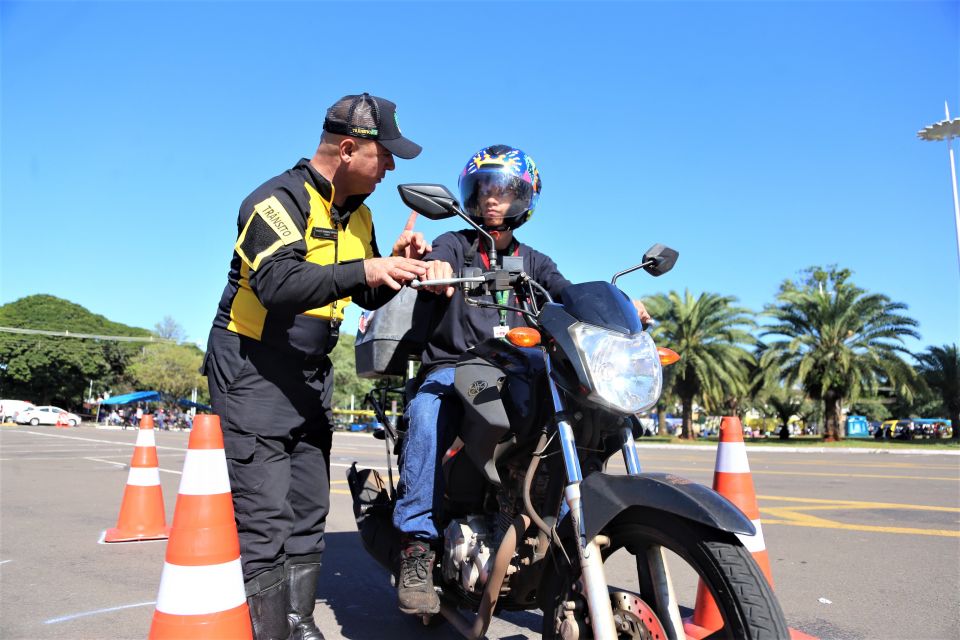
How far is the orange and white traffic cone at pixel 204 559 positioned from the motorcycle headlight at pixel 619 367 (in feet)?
4.38

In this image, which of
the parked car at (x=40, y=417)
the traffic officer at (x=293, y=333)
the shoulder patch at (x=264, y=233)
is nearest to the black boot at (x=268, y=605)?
the traffic officer at (x=293, y=333)

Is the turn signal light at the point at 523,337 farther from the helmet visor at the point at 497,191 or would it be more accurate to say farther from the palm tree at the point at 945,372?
the palm tree at the point at 945,372

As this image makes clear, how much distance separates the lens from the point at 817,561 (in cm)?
492

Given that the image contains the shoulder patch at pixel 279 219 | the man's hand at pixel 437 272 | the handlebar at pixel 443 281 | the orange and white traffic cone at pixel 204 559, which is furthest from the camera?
the shoulder patch at pixel 279 219

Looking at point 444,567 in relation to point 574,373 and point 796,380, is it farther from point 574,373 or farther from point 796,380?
point 796,380

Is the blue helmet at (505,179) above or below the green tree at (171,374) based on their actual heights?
below

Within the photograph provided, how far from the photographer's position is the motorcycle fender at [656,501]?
1893mm

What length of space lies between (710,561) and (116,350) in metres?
82.7

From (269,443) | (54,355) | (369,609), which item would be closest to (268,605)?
(269,443)

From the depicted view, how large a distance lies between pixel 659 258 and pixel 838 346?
30838 millimetres

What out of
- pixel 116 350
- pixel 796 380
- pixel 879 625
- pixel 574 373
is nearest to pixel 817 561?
pixel 879 625

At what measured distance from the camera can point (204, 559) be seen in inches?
94.0

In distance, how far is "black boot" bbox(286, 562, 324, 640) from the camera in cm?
300

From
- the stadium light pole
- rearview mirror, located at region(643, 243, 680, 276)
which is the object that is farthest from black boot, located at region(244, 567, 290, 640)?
the stadium light pole
